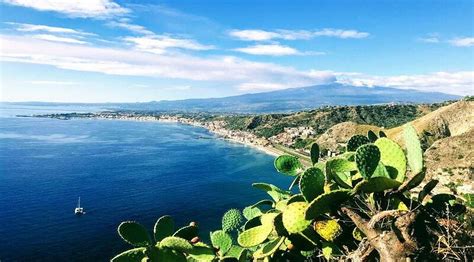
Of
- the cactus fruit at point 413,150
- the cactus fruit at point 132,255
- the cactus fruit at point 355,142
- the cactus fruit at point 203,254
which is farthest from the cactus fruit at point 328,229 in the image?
the cactus fruit at point 132,255

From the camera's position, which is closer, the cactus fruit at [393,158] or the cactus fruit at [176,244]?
the cactus fruit at [393,158]

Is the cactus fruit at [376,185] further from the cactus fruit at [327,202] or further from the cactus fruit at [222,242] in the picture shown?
the cactus fruit at [222,242]

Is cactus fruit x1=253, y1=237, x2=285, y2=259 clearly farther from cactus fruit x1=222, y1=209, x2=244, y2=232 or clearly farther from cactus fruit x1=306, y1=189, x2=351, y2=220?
cactus fruit x1=222, y1=209, x2=244, y2=232

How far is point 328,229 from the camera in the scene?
177 inches

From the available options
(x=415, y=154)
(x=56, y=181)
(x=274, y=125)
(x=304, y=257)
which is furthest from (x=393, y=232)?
(x=274, y=125)

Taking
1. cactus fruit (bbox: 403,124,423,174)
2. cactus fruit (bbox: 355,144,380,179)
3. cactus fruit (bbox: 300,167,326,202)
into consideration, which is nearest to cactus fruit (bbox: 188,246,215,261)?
cactus fruit (bbox: 300,167,326,202)

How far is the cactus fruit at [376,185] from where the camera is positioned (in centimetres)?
391

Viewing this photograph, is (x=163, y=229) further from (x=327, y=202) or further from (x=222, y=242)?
(x=327, y=202)

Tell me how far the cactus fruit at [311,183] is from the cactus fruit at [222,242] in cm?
208

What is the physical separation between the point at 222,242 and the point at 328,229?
1.93 meters

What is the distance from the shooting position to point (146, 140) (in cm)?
14150

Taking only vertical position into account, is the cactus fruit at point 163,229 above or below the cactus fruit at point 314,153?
below

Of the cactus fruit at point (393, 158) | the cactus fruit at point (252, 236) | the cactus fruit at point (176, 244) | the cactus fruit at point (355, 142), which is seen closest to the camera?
the cactus fruit at point (393, 158)

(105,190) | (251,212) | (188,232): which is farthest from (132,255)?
(105,190)
